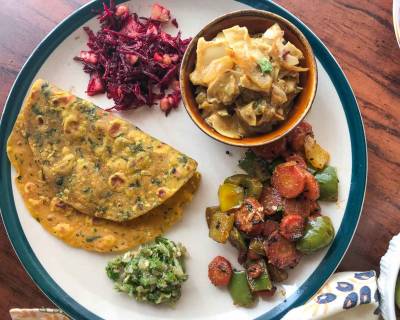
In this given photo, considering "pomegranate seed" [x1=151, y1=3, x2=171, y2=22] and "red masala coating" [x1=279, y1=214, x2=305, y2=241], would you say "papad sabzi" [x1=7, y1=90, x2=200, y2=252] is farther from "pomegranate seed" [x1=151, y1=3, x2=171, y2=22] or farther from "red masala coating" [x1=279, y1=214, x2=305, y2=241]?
"pomegranate seed" [x1=151, y1=3, x2=171, y2=22]

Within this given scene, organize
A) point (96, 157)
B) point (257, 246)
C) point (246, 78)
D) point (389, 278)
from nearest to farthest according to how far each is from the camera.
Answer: point (246, 78), point (389, 278), point (257, 246), point (96, 157)

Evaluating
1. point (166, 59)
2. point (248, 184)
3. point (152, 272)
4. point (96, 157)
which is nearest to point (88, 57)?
point (166, 59)

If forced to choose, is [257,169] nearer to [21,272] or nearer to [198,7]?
[198,7]

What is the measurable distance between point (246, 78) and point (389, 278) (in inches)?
53.6

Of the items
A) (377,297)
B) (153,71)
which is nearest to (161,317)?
(377,297)

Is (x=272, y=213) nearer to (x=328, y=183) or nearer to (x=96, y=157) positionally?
(x=328, y=183)

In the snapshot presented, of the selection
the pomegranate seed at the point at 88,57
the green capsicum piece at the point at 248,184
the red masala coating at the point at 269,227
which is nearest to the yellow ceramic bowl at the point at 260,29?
the green capsicum piece at the point at 248,184

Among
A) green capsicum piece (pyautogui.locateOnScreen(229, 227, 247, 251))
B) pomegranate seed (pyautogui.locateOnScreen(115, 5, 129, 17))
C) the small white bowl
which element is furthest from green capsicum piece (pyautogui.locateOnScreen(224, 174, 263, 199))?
pomegranate seed (pyautogui.locateOnScreen(115, 5, 129, 17))

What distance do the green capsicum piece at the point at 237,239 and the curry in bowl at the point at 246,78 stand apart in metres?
0.55

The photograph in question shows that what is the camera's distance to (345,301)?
127 inches

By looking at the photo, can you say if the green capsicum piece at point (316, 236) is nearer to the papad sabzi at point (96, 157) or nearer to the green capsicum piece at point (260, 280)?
the green capsicum piece at point (260, 280)

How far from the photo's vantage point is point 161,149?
335cm

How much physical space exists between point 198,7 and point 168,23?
8.0 inches

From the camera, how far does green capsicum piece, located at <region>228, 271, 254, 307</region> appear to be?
3363 mm
